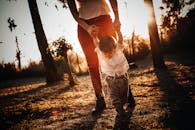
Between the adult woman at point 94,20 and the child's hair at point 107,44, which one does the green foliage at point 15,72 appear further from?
the child's hair at point 107,44

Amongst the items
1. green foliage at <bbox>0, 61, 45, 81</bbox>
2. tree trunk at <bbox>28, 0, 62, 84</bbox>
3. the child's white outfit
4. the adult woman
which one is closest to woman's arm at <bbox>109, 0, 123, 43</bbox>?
the adult woman

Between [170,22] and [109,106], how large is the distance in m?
17.4

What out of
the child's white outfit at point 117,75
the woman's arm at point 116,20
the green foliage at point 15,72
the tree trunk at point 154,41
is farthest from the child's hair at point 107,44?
the green foliage at point 15,72

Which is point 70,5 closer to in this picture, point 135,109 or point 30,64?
point 135,109

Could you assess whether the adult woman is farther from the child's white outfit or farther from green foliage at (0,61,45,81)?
green foliage at (0,61,45,81)

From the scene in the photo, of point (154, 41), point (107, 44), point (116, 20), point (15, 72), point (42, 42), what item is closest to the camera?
point (107, 44)

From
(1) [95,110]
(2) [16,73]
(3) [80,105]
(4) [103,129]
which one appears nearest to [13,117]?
(3) [80,105]

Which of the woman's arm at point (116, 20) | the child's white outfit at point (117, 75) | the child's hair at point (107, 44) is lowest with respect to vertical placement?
A: the child's white outfit at point (117, 75)

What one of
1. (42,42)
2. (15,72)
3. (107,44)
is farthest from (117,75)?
(15,72)

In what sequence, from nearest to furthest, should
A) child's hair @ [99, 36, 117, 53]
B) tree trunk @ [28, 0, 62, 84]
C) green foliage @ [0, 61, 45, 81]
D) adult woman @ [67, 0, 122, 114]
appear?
child's hair @ [99, 36, 117, 53] < adult woman @ [67, 0, 122, 114] < tree trunk @ [28, 0, 62, 84] < green foliage @ [0, 61, 45, 81]

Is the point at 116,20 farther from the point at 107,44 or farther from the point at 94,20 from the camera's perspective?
the point at 107,44

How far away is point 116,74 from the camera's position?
3117 millimetres

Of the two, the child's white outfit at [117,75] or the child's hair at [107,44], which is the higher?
the child's hair at [107,44]

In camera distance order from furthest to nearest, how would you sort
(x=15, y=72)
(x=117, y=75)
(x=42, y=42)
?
(x=15, y=72) → (x=42, y=42) → (x=117, y=75)
